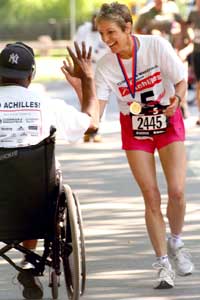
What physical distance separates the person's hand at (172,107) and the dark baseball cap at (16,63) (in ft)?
3.59

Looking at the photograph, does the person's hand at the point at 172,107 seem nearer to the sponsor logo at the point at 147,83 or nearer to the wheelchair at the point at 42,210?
the sponsor logo at the point at 147,83

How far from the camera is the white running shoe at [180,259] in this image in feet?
27.8

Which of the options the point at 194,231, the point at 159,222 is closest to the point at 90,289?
the point at 159,222

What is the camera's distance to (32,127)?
289 inches

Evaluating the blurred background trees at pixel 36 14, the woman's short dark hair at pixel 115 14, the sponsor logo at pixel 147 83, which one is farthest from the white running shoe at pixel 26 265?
the blurred background trees at pixel 36 14

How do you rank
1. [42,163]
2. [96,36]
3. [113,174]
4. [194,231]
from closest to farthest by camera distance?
[42,163] → [194,231] → [113,174] → [96,36]

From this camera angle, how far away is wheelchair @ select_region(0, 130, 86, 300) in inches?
285

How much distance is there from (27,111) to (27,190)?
47cm

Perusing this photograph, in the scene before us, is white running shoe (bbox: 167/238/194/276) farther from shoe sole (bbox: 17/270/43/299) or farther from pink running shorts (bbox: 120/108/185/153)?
shoe sole (bbox: 17/270/43/299)

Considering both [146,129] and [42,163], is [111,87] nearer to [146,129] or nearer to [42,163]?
[146,129]

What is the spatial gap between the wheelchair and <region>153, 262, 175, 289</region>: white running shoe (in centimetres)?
85

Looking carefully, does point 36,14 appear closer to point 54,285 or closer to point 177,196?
point 177,196

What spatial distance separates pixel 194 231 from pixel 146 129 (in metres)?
1.96

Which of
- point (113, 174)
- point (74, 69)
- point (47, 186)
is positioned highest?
point (74, 69)
